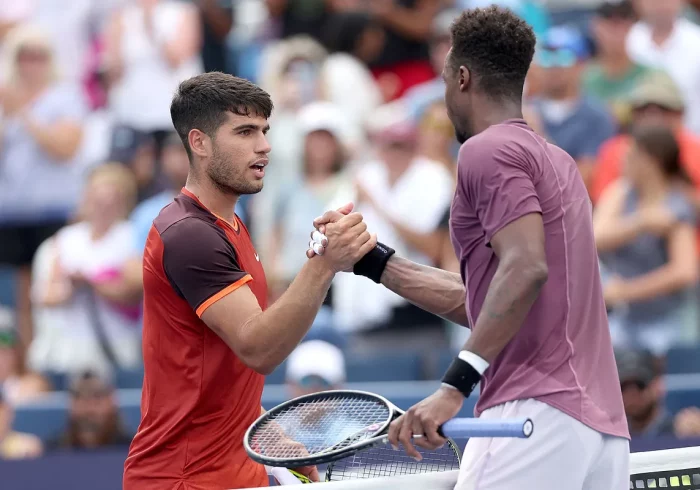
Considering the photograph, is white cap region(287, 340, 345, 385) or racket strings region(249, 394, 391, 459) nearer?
racket strings region(249, 394, 391, 459)

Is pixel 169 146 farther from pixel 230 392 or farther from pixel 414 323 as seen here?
pixel 230 392

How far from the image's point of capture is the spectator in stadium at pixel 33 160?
8.06 m

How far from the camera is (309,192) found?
725cm

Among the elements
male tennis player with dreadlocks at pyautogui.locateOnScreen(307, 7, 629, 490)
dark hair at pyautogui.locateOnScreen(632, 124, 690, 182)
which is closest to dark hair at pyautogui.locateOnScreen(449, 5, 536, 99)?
male tennis player with dreadlocks at pyautogui.locateOnScreen(307, 7, 629, 490)

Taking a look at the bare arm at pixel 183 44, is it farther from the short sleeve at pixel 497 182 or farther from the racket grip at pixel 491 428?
the racket grip at pixel 491 428

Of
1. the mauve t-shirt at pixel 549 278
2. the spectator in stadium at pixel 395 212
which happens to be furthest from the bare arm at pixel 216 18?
the mauve t-shirt at pixel 549 278

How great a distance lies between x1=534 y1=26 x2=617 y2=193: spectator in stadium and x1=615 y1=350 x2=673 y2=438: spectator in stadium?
55.6 inches

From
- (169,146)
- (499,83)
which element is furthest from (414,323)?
(499,83)

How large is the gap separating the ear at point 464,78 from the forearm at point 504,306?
22.1 inches

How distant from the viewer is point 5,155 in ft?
26.8

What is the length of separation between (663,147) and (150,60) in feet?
13.0

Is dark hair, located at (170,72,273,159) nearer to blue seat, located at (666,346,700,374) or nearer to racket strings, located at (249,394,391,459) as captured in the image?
racket strings, located at (249,394,391,459)

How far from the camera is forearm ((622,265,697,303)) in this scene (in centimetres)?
609

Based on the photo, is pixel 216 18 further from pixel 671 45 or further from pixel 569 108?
pixel 671 45
